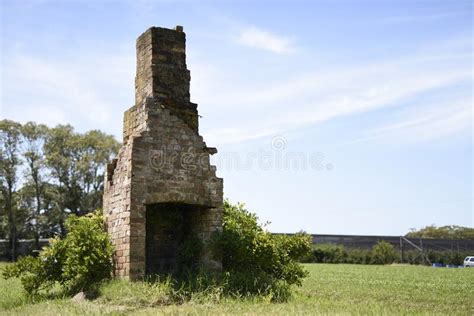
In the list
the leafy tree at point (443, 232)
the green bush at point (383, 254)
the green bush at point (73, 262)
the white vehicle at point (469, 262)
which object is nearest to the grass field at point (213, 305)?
the green bush at point (73, 262)

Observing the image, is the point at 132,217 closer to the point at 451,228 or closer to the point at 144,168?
the point at 144,168

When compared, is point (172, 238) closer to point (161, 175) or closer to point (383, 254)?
point (161, 175)

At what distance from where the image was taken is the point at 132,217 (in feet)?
40.4

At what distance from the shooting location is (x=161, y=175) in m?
13.0

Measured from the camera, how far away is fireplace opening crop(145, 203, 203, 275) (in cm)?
1378

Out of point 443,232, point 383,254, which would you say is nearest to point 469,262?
point 383,254

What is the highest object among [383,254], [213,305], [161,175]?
[161,175]

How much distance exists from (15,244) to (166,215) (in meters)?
33.7

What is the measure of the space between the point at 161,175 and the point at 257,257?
131 inches

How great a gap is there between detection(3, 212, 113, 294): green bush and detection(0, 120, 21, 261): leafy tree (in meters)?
32.3

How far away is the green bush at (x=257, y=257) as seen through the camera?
12.8m

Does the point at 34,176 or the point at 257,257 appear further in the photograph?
the point at 34,176

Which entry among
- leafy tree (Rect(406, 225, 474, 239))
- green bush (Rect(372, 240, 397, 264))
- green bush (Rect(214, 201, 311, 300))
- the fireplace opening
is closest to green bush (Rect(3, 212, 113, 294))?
the fireplace opening

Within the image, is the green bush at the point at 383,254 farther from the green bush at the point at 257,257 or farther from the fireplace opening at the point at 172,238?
the fireplace opening at the point at 172,238
